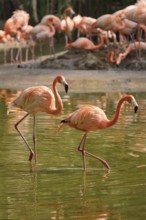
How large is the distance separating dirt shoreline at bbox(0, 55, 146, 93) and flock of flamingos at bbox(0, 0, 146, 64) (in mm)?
793

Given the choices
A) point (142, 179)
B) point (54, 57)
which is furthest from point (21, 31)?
point (142, 179)

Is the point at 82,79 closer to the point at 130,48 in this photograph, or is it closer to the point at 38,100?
the point at 130,48

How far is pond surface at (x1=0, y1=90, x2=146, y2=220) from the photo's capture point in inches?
277

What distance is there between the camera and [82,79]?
18484 mm

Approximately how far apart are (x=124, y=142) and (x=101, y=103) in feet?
13.5

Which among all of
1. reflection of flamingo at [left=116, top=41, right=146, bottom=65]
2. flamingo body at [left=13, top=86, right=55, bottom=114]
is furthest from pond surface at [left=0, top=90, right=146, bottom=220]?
reflection of flamingo at [left=116, top=41, right=146, bottom=65]

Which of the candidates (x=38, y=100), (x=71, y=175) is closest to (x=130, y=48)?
(x=38, y=100)

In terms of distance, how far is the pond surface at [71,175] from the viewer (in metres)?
7.04

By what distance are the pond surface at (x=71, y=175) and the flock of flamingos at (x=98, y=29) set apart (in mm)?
7287

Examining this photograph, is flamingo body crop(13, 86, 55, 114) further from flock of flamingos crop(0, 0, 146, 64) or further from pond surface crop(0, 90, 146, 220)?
flock of flamingos crop(0, 0, 146, 64)

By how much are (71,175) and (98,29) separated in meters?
13.8

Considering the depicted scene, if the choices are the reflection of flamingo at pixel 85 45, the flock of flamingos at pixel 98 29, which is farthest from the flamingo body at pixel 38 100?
the reflection of flamingo at pixel 85 45

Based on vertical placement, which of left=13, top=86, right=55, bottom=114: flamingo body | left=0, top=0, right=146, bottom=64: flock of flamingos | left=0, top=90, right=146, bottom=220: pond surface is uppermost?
left=0, top=0, right=146, bottom=64: flock of flamingos

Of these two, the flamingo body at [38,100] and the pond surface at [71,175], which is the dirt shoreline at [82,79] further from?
the flamingo body at [38,100]
